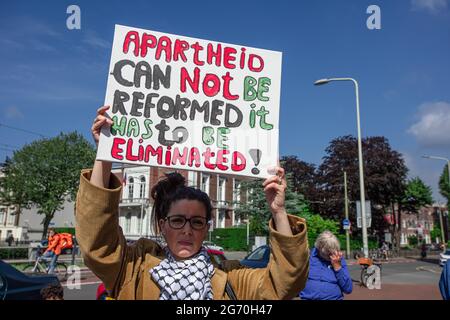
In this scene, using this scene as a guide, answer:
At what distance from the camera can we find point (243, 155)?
7.84ft

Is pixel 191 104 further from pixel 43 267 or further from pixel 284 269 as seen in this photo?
pixel 43 267

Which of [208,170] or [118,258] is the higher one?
[208,170]

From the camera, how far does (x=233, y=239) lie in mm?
40531

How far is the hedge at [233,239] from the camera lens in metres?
40.1

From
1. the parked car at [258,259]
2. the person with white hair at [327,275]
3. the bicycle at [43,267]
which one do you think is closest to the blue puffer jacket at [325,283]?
the person with white hair at [327,275]

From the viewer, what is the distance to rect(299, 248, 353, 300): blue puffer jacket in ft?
14.4

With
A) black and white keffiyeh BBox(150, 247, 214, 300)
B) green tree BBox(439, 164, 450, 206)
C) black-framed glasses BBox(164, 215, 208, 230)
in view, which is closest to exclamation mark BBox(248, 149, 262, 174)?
black-framed glasses BBox(164, 215, 208, 230)

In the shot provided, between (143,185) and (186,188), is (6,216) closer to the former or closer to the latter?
(143,185)

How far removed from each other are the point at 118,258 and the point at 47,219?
132ft

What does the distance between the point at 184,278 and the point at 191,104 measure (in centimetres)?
106

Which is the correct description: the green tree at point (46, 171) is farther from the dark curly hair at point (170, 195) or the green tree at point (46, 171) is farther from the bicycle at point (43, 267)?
the dark curly hair at point (170, 195)

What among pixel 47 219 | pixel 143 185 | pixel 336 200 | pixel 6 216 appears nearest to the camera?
pixel 47 219

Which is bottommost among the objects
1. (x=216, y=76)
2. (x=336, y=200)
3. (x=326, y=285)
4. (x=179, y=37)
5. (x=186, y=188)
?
(x=326, y=285)
